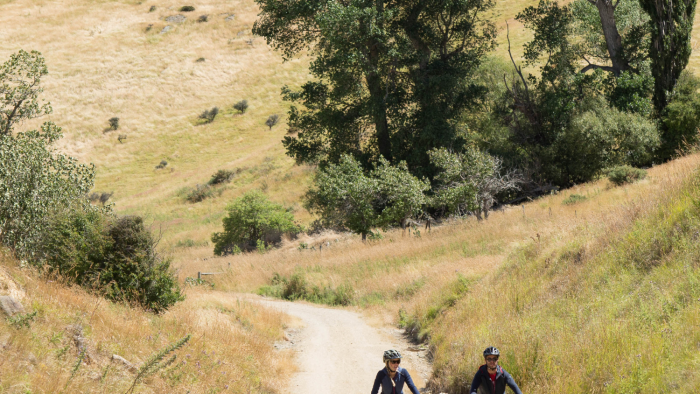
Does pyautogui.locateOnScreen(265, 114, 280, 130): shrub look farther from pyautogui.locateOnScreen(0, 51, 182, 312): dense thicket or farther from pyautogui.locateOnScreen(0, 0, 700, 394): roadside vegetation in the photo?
pyautogui.locateOnScreen(0, 51, 182, 312): dense thicket

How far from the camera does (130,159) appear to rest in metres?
70.4

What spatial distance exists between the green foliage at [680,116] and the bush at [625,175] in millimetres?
6262

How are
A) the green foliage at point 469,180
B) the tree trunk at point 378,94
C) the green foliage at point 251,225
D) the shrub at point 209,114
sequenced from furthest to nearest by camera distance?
the shrub at point 209,114
the green foliage at point 251,225
the tree trunk at point 378,94
the green foliage at point 469,180

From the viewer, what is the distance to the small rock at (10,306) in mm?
7348

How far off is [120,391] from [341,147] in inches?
1048

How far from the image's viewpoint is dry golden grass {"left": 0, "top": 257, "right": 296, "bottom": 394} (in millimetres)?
6621

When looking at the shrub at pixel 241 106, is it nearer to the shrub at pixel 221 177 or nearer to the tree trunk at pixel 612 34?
the shrub at pixel 221 177

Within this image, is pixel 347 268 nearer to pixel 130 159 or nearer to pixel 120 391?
pixel 120 391

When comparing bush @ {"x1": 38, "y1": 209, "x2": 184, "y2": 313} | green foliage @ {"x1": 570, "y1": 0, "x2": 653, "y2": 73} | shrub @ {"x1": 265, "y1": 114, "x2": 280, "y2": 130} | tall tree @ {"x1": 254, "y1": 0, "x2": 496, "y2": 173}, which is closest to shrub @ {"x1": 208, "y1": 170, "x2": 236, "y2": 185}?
shrub @ {"x1": 265, "y1": 114, "x2": 280, "y2": 130}

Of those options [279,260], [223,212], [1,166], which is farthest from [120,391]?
[223,212]

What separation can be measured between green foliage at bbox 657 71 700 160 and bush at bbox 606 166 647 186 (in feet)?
20.5

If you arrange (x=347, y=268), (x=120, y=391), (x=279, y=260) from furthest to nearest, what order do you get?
(x=279, y=260), (x=347, y=268), (x=120, y=391)

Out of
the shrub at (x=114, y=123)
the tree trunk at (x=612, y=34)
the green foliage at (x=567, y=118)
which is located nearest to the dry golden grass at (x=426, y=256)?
the green foliage at (x=567, y=118)

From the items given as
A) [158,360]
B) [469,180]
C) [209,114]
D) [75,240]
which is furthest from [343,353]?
[209,114]
